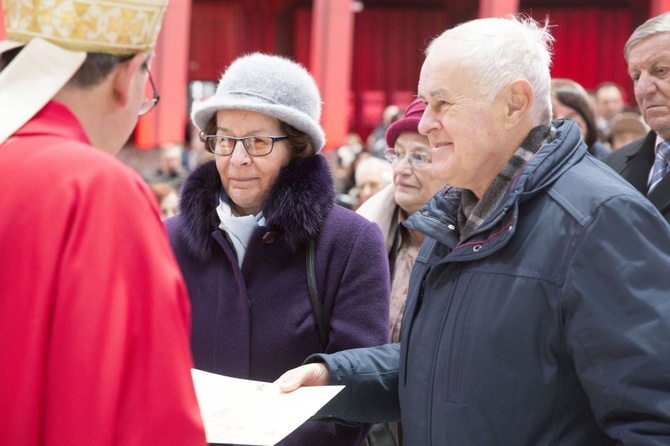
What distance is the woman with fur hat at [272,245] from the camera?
2.13m

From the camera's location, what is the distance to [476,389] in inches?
60.4

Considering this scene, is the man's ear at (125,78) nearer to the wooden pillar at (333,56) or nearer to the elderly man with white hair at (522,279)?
the elderly man with white hair at (522,279)

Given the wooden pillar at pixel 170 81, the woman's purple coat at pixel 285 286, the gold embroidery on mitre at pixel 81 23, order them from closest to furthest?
the gold embroidery on mitre at pixel 81 23
the woman's purple coat at pixel 285 286
the wooden pillar at pixel 170 81

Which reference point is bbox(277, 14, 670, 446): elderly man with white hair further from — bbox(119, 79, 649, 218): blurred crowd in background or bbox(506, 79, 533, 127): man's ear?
bbox(119, 79, 649, 218): blurred crowd in background

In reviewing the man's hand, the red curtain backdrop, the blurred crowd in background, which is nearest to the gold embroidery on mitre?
the man's hand

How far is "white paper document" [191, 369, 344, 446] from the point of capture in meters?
1.57

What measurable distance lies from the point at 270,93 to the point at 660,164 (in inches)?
53.6

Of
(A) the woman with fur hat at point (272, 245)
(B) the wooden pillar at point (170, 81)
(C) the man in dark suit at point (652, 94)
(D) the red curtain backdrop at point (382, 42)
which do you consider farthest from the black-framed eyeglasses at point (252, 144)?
(D) the red curtain backdrop at point (382, 42)

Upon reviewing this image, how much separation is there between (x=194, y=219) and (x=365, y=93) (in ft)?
58.6

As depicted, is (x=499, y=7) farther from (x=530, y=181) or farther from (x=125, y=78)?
(x=125, y=78)

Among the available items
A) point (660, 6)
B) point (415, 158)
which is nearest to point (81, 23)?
point (415, 158)

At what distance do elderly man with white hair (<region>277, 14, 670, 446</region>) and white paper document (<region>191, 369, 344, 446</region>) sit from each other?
0.08m

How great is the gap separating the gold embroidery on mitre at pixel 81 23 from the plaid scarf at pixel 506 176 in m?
0.74

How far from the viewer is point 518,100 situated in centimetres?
167
